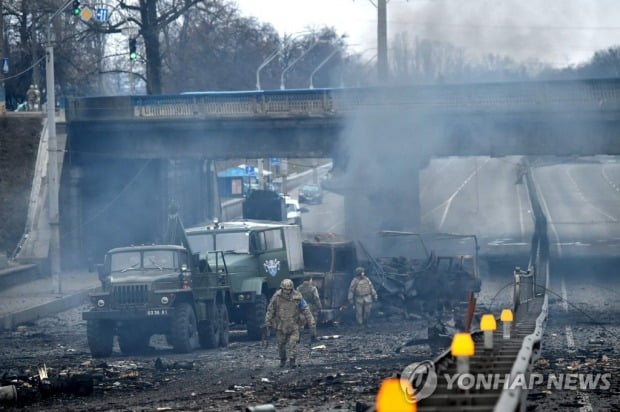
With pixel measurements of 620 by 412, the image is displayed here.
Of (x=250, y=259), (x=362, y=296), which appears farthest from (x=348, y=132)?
(x=250, y=259)

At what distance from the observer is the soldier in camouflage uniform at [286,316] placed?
62.2 feet

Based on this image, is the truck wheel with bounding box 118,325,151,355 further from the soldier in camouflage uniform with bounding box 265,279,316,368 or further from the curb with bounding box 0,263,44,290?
the curb with bounding box 0,263,44,290

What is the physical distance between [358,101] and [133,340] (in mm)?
21765

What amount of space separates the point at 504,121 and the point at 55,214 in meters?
17.1

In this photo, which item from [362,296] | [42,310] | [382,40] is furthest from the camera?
[382,40]

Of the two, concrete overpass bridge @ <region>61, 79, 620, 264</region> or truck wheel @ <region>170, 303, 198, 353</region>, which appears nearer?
truck wheel @ <region>170, 303, 198, 353</region>

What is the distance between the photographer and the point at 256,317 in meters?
24.2

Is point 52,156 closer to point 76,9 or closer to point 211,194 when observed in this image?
point 76,9

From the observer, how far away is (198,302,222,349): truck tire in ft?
73.4

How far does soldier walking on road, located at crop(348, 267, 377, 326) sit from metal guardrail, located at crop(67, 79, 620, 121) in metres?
15.0

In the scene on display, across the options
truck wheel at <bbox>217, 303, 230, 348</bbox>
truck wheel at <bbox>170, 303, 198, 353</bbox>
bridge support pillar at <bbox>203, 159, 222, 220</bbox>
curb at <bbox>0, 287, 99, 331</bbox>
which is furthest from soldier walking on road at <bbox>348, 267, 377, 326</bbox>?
bridge support pillar at <bbox>203, 159, 222, 220</bbox>

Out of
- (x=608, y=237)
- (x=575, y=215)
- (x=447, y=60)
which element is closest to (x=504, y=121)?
(x=447, y=60)

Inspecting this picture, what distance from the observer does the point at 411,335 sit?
23.9 meters

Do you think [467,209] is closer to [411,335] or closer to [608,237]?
[608,237]
